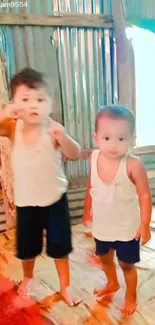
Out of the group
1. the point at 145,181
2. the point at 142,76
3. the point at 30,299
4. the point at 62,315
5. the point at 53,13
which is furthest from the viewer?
the point at 142,76

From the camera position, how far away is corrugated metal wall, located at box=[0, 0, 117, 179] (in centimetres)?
198

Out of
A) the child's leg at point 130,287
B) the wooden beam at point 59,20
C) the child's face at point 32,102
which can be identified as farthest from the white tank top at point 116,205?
the wooden beam at point 59,20

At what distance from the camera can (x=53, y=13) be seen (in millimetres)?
2016

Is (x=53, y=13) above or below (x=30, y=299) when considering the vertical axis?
above

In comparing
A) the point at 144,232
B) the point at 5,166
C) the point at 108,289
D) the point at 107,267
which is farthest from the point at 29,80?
Result: the point at 5,166

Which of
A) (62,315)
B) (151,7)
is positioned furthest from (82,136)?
(62,315)

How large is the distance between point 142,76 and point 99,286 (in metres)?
1.54

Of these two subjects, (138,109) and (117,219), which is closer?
(117,219)

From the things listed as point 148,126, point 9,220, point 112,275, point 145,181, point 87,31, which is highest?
point 87,31

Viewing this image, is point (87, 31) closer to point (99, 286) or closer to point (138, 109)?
point (138, 109)

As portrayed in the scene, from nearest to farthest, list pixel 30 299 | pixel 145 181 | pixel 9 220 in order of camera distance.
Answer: pixel 145 181
pixel 30 299
pixel 9 220

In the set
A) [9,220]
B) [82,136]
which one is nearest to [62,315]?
[9,220]

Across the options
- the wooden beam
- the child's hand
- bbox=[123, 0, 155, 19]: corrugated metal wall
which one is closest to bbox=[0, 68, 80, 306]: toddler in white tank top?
the child's hand

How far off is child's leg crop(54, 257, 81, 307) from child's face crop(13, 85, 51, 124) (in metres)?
0.53
